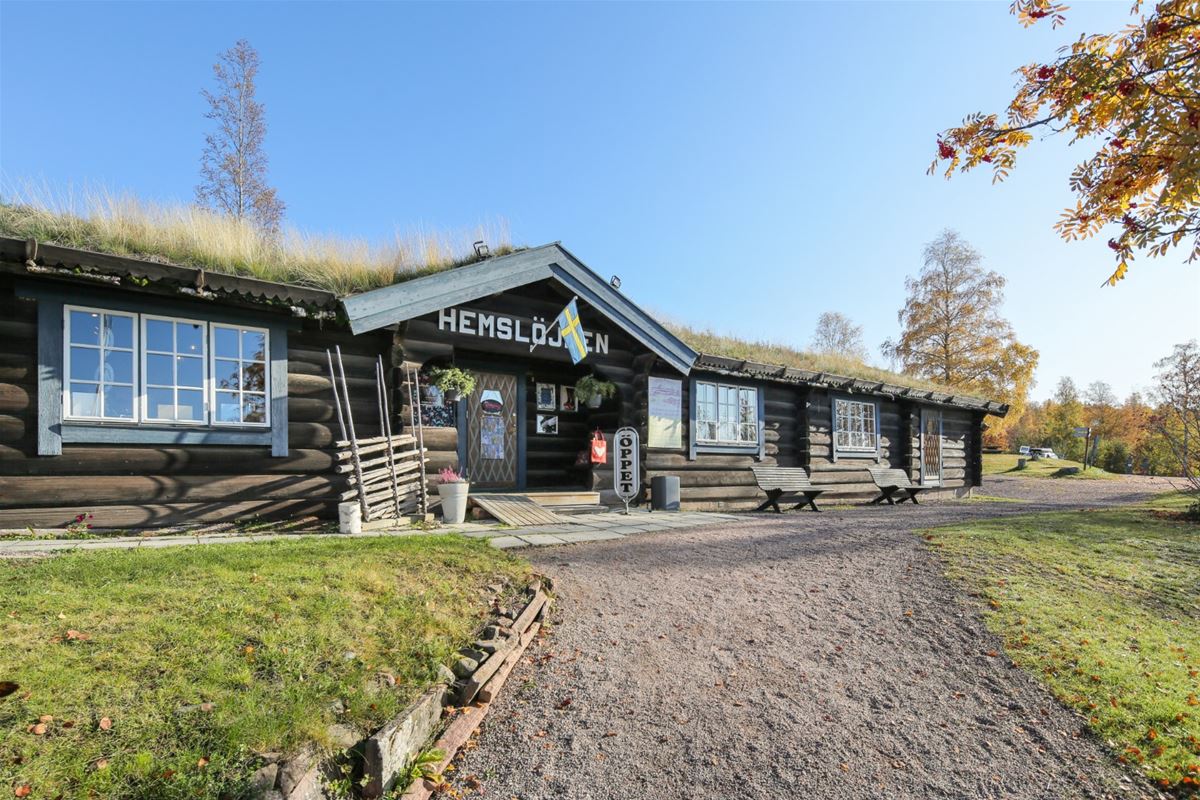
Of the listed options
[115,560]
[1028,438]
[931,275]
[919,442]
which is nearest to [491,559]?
[115,560]

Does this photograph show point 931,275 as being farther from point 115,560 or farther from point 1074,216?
point 115,560

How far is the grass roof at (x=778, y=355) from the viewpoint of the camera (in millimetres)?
14406

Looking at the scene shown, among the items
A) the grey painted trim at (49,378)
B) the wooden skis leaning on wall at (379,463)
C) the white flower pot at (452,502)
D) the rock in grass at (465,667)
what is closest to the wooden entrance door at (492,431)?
the wooden skis leaning on wall at (379,463)

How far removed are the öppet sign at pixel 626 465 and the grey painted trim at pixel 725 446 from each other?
7.02 ft

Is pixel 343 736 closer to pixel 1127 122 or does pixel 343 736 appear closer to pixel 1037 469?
pixel 1127 122

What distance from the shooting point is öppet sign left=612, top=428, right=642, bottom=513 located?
11141mm

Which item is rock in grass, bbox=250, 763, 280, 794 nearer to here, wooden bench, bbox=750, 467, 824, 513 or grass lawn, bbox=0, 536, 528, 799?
grass lawn, bbox=0, 536, 528, 799

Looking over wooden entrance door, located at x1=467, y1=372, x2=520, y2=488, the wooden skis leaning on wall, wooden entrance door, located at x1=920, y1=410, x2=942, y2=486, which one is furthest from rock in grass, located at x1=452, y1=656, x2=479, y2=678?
wooden entrance door, located at x1=920, y1=410, x2=942, y2=486

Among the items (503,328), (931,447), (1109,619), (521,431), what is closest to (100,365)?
(503,328)

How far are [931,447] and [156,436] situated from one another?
20519 millimetres

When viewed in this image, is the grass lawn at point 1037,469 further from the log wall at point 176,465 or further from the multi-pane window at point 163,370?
the multi-pane window at point 163,370

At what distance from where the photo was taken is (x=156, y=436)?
7.45 metres

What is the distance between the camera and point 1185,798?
126 inches

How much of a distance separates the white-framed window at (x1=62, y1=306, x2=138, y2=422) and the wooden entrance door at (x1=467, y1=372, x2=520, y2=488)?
5.31 metres
